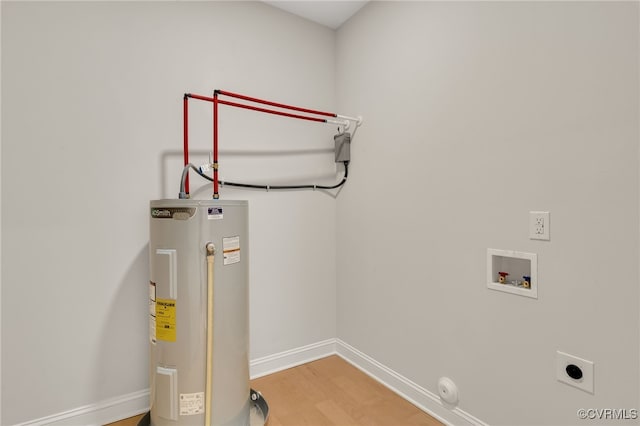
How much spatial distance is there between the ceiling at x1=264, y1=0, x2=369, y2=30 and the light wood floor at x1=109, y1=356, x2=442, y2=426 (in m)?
2.44

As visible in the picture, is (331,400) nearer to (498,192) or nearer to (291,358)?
(291,358)

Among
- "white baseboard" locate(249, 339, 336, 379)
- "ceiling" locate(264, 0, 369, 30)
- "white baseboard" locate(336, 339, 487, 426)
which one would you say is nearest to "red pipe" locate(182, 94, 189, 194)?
"ceiling" locate(264, 0, 369, 30)

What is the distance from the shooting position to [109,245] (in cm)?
167

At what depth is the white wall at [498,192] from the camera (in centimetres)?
110

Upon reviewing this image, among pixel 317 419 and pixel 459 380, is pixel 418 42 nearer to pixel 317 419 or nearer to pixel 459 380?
pixel 459 380

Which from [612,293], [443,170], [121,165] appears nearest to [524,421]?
[612,293]

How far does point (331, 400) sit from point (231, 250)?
1.09 m

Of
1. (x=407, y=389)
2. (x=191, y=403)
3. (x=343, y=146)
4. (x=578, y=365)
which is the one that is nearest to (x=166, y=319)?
(x=191, y=403)

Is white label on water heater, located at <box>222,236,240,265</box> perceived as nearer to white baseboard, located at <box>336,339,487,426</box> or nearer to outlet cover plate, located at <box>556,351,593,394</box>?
white baseboard, located at <box>336,339,487,426</box>

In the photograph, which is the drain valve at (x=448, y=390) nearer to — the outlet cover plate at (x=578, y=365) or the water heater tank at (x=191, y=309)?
the outlet cover plate at (x=578, y=365)

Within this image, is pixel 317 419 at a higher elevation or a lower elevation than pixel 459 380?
lower

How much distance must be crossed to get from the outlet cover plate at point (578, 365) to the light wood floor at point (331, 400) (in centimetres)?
69

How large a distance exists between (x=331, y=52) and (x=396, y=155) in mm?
1056

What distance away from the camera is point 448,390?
1617 millimetres
